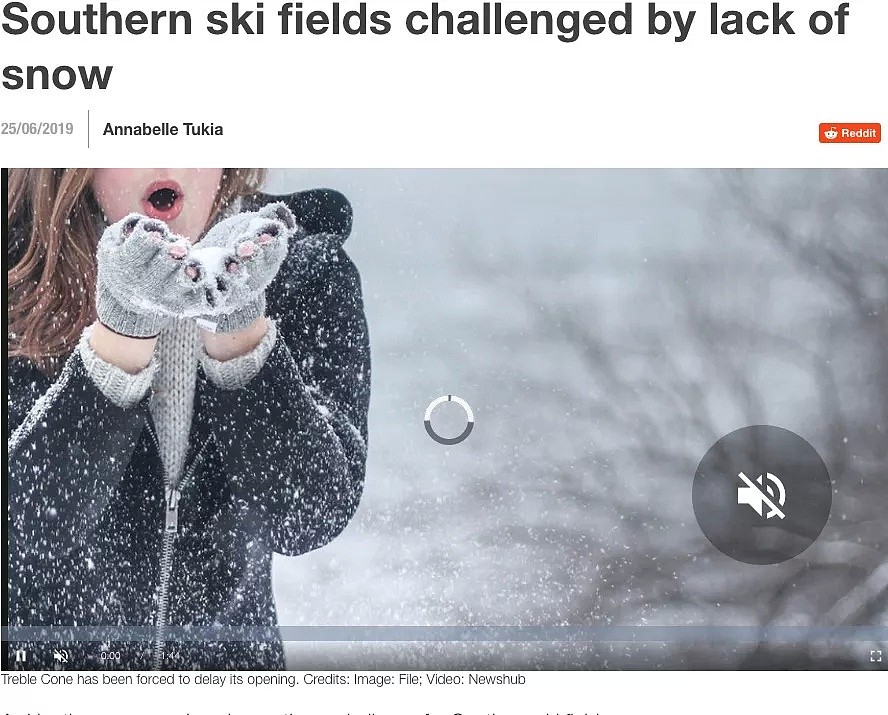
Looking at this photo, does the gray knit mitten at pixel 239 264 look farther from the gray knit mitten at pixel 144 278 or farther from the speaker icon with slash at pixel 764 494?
the speaker icon with slash at pixel 764 494

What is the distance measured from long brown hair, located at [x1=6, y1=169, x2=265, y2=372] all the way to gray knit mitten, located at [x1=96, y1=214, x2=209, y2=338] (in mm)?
53

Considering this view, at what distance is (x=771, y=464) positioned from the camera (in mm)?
2021

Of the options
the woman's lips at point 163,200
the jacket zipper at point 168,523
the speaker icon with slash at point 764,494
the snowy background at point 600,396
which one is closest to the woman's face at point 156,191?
the woman's lips at point 163,200

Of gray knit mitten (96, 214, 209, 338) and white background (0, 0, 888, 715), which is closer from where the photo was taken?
gray knit mitten (96, 214, 209, 338)
